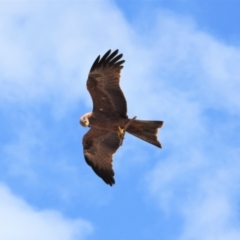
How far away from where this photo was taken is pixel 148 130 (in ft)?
57.4

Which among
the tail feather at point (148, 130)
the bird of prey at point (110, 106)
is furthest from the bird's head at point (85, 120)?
the tail feather at point (148, 130)

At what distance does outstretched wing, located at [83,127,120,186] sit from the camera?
18656 mm

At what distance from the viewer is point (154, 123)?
1745 cm

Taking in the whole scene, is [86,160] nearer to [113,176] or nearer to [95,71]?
[113,176]

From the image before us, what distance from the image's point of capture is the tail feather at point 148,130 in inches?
685

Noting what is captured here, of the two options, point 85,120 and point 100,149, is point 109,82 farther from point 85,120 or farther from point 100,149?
point 100,149

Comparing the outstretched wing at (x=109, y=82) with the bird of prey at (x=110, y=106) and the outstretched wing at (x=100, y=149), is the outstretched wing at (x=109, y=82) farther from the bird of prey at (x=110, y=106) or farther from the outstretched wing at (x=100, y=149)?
the outstretched wing at (x=100, y=149)

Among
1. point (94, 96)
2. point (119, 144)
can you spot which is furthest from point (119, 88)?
point (119, 144)

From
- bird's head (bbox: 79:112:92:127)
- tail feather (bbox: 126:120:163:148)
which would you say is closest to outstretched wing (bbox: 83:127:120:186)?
bird's head (bbox: 79:112:92:127)

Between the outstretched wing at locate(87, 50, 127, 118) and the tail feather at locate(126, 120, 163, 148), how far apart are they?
1.24 ft

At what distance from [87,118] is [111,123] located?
0.61 meters

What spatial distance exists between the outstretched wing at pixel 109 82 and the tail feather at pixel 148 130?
0.38 meters

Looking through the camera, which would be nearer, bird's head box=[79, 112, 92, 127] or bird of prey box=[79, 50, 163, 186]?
bird of prey box=[79, 50, 163, 186]

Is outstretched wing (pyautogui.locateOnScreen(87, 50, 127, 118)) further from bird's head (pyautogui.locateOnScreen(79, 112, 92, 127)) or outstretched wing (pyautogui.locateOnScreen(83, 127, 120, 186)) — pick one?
outstretched wing (pyautogui.locateOnScreen(83, 127, 120, 186))
